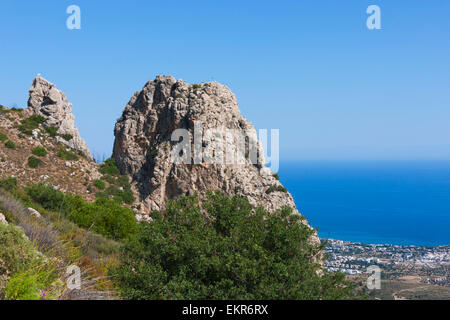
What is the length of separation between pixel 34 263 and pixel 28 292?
2.27 feet

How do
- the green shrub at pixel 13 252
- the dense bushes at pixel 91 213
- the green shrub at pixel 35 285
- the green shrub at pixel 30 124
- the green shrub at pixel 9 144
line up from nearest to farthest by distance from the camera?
the green shrub at pixel 35 285, the green shrub at pixel 13 252, the dense bushes at pixel 91 213, the green shrub at pixel 9 144, the green shrub at pixel 30 124

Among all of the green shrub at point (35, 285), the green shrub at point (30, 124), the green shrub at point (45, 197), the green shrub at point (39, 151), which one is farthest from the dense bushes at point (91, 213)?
the green shrub at point (35, 285)

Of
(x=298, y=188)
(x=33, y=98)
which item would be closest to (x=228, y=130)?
(x=33, y=98)

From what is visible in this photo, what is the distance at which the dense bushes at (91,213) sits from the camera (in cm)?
1681

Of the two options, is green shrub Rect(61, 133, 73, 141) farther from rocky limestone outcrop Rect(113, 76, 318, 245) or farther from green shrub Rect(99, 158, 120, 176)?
rocky limestone outcrop Rect(113, 76, 318, 245)

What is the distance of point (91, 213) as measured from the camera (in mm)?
17734

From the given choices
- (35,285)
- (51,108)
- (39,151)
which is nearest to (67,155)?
(39,151)

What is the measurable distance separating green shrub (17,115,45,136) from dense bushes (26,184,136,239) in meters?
10.2

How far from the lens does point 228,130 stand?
27.5 m

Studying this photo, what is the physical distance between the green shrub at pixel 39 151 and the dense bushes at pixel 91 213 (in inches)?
299

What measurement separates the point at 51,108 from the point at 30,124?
256 centimetres

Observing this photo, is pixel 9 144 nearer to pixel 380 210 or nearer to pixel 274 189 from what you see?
pixel 274 189

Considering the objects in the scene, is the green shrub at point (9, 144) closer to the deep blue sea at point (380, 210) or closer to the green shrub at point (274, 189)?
the green shrub at point (274, 189)
